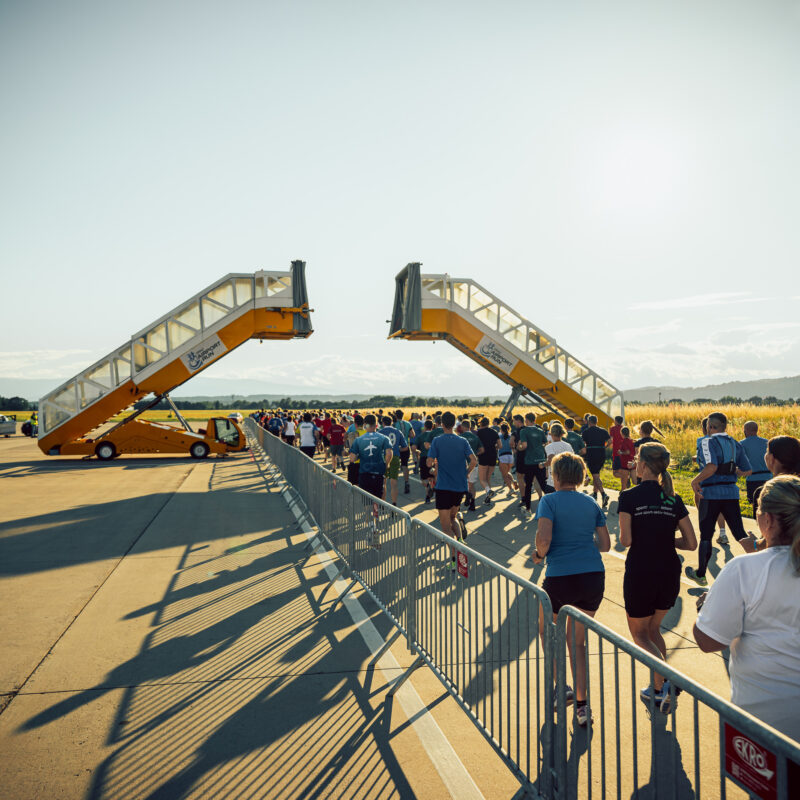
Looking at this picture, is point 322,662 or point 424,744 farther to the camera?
point 322,662

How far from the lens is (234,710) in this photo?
14.9 feet

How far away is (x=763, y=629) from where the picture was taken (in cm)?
270

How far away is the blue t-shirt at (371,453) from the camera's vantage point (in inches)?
383

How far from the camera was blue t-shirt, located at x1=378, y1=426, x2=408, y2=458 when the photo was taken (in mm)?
12156

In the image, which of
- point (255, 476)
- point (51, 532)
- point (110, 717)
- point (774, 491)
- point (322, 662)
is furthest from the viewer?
point (255, 476)

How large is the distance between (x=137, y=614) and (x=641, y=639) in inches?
194

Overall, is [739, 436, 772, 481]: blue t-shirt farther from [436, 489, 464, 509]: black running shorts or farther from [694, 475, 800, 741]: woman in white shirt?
[694, 475, 800, 741]: woman in white shirt

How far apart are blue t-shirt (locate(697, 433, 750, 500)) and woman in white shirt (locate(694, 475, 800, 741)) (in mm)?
4992

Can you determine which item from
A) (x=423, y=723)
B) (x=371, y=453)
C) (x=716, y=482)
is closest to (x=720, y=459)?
(x=716, y=482)

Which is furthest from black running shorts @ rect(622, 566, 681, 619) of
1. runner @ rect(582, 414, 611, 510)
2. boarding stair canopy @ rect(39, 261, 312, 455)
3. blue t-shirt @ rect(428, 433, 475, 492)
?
boarding stair canopy @ rect(39, 261, 312, 455)

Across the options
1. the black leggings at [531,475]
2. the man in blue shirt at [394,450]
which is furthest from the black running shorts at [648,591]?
the black leggings at [531,475]

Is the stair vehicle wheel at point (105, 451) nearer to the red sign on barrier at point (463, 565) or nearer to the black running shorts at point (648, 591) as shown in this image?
the red sign on barrier at point (463, 565)

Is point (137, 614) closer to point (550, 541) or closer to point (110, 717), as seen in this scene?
point (110, 717)

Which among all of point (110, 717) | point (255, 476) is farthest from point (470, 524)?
point (255, 476)
